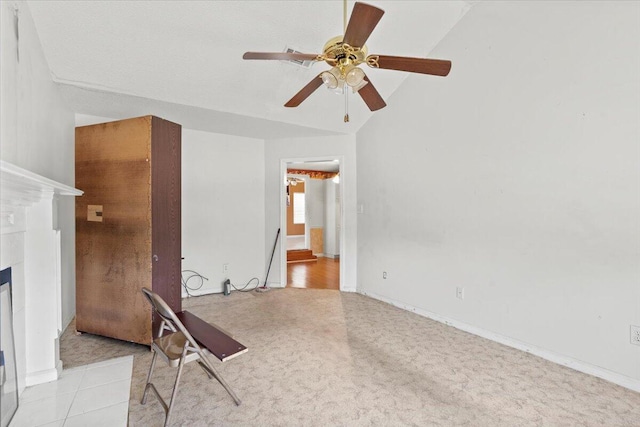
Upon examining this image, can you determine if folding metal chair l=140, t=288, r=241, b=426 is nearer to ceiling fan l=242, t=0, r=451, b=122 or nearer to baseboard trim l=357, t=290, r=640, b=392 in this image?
ceiling fan l=242, t=0, r=451, b=122

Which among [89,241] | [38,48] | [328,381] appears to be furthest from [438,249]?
[38,48]

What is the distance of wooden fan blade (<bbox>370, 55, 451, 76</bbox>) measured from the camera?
6.22 ft

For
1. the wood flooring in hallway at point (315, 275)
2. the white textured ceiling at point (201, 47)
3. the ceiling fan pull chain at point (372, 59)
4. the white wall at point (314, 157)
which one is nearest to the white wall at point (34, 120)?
the white textured ceiling at point (201, 47)

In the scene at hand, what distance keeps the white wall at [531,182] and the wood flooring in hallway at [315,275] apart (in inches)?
62.9

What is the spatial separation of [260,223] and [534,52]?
398cm

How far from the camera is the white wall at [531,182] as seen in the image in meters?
2.26

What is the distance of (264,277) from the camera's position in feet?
16.4

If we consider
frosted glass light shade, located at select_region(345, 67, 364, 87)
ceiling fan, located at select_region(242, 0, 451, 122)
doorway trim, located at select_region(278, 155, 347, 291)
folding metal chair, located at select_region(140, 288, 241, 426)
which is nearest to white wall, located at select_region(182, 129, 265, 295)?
doorway trim, located at select_region(278, 155, 347, 291)

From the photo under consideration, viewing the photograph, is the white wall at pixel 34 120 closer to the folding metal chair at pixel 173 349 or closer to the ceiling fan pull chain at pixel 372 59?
the folding metal chair at pixel 173 349

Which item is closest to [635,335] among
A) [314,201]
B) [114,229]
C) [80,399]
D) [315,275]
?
[80,399]

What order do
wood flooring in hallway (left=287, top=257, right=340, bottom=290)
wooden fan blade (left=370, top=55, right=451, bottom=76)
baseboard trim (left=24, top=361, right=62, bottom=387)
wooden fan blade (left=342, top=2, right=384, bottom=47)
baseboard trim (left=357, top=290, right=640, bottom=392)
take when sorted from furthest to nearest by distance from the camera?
wood flooring in hallway (left=287, top=257, right=340, bottom=290) < baseboard trim (left=357, top=290, right=640, bottom=392) < baseboard trim (left=24, top=361, right=62, bottom=387) < wooden fan blade (left=370, top=55, right=451, bottom=76) < wooden fan blade (left=342, top=2, right=384, bottom=47)

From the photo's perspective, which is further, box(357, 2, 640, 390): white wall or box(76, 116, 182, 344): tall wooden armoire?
box(76, 116, 182, 344): tall wooden armoire

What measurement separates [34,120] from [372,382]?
3.13 metres

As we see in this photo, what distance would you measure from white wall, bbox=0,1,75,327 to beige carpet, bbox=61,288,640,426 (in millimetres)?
1135
